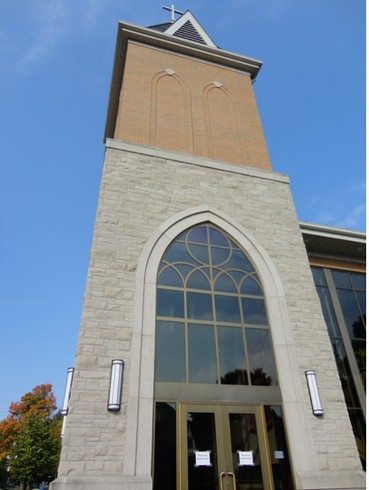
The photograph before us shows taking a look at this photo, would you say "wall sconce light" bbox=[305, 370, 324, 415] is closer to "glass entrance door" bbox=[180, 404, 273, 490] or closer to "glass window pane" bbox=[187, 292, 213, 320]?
"glass entrance door" bbox=[180, 404, 273, 490]

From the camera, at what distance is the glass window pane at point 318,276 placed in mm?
12422

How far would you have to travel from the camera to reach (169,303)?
8336 mm

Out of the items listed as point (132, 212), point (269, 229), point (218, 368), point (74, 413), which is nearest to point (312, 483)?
point (218, 368)

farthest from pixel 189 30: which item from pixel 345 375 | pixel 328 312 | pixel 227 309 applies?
pixel 345 375

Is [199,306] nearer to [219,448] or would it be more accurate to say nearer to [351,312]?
[219,448]

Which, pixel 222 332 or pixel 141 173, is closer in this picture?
pixel 222 332

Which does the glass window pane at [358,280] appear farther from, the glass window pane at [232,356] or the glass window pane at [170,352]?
the glass window pane at [170,352]

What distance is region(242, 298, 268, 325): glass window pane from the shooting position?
8742mm

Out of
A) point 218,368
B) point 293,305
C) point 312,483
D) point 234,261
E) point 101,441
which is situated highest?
point 234,261

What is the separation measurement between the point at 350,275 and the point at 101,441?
10.5m

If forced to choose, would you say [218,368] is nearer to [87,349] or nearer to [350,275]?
[87,349]

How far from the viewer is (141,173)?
10.3 meters

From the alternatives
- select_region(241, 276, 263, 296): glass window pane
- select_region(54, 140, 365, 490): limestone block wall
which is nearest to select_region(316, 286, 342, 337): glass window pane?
select_region(54, 140, 365, 490): limestone block wall

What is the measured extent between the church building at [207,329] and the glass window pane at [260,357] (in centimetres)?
3
